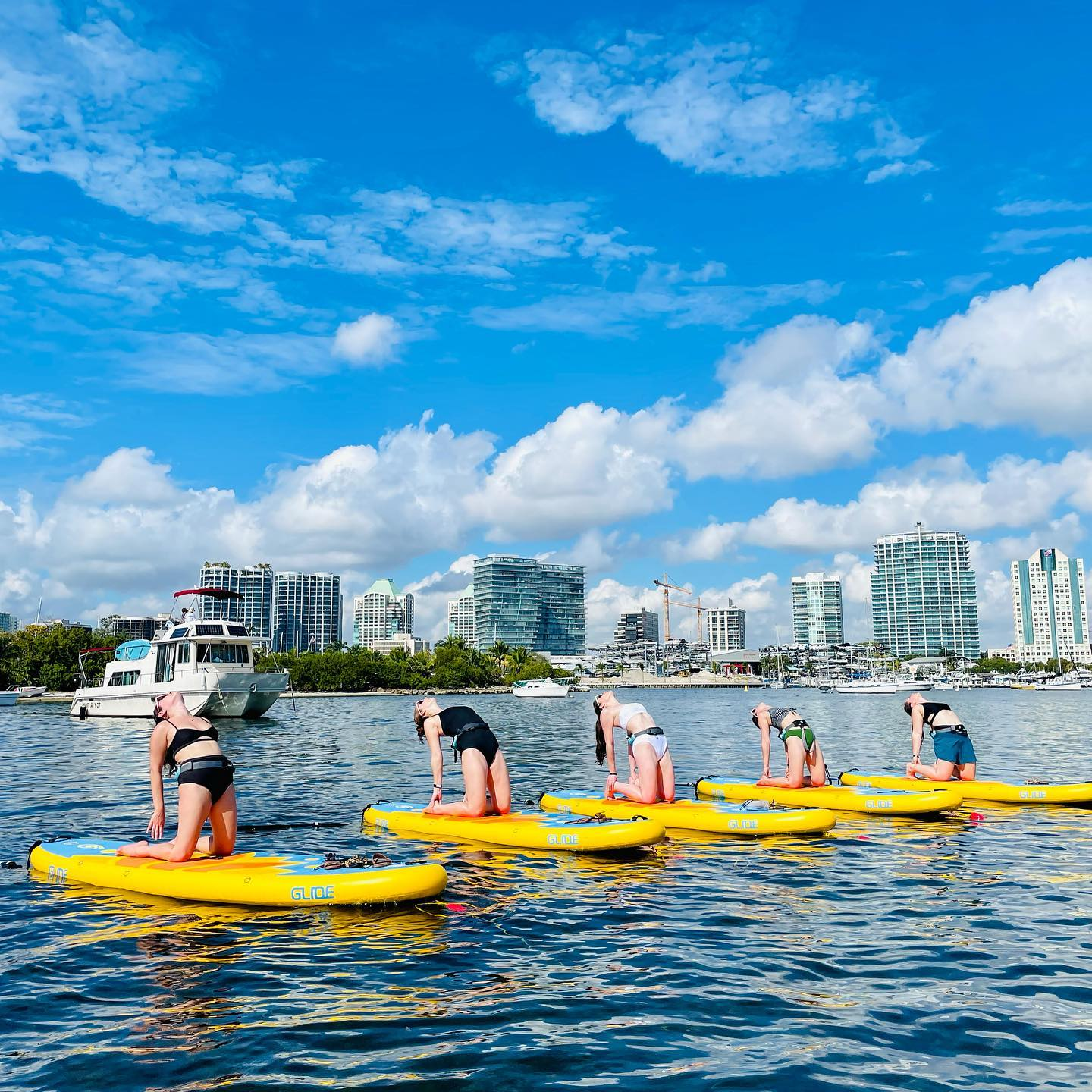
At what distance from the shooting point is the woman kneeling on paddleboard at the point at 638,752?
1838 cm

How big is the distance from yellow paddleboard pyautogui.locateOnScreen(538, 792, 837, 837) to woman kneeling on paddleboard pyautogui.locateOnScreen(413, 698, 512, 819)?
2777 millimetres

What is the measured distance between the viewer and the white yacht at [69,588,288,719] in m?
60.5

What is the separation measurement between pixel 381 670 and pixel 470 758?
6296 inches

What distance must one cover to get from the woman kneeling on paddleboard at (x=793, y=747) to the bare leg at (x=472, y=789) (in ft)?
21.5

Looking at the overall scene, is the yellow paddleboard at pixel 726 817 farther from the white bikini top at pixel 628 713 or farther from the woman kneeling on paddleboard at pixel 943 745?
the woman kneeling on paddleboard at pixel 943 745

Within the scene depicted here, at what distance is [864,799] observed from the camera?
65.9ft

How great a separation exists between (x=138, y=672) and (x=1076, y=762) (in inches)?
2311

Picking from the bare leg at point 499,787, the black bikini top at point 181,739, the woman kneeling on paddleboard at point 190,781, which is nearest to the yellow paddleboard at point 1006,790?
the bare leg at point 499,787

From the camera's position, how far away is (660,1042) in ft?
27.3

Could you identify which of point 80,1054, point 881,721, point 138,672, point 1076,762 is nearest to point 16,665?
point 138,672

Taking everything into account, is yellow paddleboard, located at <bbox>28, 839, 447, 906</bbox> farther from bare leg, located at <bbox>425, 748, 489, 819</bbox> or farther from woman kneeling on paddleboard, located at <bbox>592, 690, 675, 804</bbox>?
woman kneeling on paddleboard, located at <bbox>592, 690, 675, 804</bbox>

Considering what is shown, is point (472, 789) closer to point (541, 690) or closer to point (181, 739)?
point (181, 739)

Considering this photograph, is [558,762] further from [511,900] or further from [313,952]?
[313,952]

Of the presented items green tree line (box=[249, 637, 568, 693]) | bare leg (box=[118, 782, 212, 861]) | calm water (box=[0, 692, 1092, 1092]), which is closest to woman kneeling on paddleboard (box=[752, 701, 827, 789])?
calm water (box=[0, 692, 1092, 1092])
